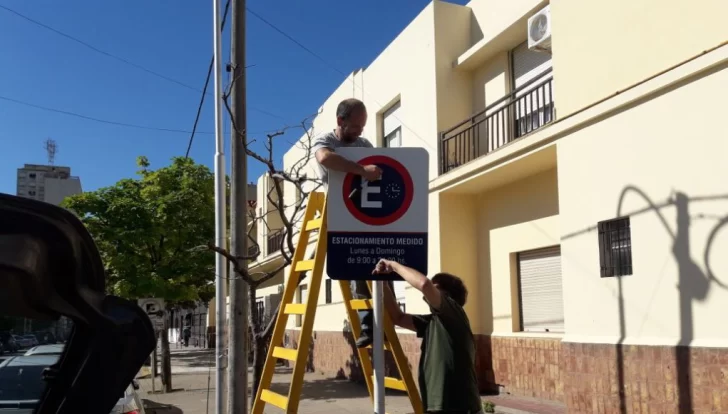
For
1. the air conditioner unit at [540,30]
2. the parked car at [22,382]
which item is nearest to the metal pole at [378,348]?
the parked car at [22,382]

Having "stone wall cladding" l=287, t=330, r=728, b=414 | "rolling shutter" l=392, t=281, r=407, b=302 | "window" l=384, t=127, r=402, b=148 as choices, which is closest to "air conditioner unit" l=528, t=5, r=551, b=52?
"stone wall cladding" l=287, t=330, r=728, b=414

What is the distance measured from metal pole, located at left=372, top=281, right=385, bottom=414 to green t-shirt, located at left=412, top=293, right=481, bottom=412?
11.6 inches

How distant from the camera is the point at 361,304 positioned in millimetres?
4480

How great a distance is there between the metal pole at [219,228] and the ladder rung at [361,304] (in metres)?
4.95

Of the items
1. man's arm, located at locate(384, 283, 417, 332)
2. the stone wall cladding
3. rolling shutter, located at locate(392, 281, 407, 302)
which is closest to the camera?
man's arm, located at locate(384, 283, 417, 332)

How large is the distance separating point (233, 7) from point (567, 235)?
5415mm

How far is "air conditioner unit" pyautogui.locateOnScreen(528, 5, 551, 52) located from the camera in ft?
35.4

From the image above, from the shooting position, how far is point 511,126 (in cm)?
1234

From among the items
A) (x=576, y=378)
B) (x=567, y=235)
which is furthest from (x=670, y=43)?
(x=576, y=378)

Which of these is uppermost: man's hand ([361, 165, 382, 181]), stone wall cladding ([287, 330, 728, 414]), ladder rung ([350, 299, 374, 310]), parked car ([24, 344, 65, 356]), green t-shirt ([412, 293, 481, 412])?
man's hand ([361, 165, 382, 181])

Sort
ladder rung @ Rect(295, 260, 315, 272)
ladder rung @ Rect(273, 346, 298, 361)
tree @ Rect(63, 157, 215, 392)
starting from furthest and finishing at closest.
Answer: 1. tree @ Rect(63, 157, 215, 392)
2. ladder rung @ Rect(295, 260, 315, 272)
3. ladder rung @ Rect(273, 346, 298, 361)

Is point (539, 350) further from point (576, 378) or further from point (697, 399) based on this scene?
point (697, 399)

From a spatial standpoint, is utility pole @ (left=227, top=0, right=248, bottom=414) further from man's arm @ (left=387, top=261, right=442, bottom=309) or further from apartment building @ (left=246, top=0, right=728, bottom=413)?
man's arm @ (left=387, top=261, right=442, bottom=309)

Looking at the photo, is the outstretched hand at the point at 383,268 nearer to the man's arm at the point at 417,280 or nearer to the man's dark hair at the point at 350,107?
the man's arm at the point at 417,280
